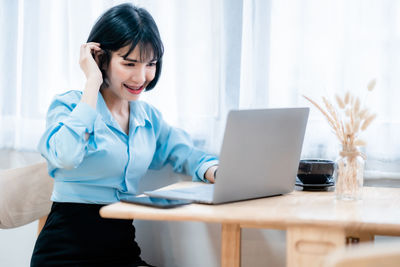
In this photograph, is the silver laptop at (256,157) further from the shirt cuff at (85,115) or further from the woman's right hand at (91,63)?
the woman's right hand at (91,63)

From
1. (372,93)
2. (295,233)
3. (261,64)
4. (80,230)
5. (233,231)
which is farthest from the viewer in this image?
(261,64)

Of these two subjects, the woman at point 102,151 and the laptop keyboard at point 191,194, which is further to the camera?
the woman at point 102,151

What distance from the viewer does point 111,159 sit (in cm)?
157

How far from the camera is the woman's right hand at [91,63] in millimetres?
1571

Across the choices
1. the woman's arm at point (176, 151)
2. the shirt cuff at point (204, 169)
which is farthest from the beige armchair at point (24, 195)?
the shirt cuff at point (204, 169)

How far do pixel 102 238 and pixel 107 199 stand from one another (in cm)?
12

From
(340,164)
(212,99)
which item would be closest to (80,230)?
(212,99)

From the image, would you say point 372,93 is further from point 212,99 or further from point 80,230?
point 80,230

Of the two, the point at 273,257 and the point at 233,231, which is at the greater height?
the point at 233,231

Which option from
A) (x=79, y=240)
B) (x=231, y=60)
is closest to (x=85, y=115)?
(x=79, y=240)

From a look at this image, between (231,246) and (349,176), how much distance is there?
0.39 m

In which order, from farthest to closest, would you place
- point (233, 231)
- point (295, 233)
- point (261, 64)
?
1. point (261, 64)
2. point (233, 231)
3. point (295, 233)

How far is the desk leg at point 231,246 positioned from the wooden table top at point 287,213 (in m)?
0.17

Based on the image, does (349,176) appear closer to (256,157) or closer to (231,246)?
(256,157)
